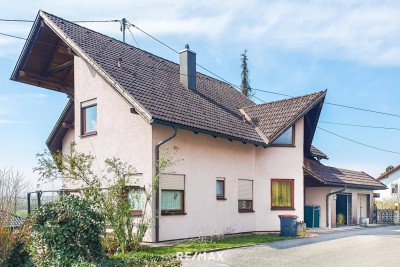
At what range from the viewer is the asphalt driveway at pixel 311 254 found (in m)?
10.6

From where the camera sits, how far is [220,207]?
15.6 meters

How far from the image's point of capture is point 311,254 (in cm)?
1193

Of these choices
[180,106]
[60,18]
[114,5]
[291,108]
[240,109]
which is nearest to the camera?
[114,5]

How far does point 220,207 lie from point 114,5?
27.0 ft

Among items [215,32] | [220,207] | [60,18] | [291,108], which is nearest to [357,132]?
[291,108]

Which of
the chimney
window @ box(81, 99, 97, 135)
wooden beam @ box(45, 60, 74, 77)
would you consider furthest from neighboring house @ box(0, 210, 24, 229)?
the chimney

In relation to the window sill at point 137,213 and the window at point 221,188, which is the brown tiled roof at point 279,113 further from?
the window sill at point 137,213

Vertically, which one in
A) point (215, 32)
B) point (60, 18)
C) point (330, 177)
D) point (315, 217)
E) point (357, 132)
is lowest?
point (315, 217)

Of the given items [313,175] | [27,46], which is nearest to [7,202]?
[27,46]

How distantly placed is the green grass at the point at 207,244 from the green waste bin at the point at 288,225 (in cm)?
37

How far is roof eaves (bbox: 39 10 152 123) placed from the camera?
42.5ft

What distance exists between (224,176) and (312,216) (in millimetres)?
7288

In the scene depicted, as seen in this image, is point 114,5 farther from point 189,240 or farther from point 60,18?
point 189,240

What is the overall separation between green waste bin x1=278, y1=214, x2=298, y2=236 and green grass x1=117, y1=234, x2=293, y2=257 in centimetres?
37
